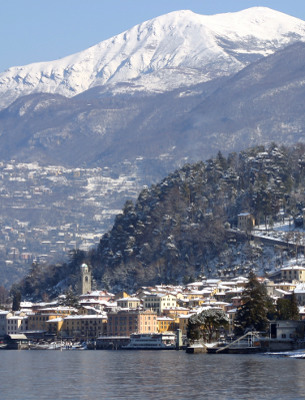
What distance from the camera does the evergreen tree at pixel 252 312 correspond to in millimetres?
182000

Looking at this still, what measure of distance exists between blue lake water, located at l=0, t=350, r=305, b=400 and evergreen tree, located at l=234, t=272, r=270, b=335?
892 inches

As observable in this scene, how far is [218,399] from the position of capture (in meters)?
102

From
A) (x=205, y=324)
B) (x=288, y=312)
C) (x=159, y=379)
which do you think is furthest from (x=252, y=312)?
(x=159, y=379)

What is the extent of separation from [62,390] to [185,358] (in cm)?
4916

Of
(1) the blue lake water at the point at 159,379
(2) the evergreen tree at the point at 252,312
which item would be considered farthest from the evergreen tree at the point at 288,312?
(1) the blue lake water at the point at 159,379

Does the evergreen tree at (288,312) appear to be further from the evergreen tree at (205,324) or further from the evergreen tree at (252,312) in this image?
the evergreen tree at (205,324)

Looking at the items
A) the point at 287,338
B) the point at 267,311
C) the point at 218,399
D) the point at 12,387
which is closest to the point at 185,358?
the point at 287,338

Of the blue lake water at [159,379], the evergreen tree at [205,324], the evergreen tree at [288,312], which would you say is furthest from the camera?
the evergreen tree at [288,312]

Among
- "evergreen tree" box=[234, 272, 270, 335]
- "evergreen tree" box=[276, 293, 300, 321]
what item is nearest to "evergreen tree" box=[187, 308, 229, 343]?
"evergreen tree" box=[234, 272, 270, 335]

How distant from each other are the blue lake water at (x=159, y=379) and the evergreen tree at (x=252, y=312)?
2265cm

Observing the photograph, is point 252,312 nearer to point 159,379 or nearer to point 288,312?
point 288,312

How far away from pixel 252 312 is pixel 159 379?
63.7 metres

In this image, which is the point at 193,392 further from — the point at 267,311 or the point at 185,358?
the point at 267,311

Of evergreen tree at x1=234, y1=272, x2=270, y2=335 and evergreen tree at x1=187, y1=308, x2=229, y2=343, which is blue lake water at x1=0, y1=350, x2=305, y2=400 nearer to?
evergreen tree at x1=187, y1=308, x2=229, y2=343
